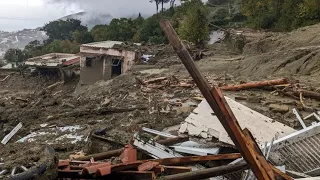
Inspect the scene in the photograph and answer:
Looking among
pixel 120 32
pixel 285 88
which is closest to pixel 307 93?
pixel 285 88

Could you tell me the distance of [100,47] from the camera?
21859mm

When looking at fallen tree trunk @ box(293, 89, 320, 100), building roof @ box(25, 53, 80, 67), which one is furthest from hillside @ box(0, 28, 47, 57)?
fallen tree trunk @ box(293, 89, 320, 100)

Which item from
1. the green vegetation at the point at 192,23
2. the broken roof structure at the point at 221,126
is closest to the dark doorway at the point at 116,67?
the green vegetation at the point at 192,23

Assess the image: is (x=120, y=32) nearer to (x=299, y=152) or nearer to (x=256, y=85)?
(x=256, y=85)

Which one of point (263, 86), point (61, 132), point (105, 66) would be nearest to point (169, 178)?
point (61, 132)

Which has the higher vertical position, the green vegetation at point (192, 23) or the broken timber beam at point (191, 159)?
the green vegetation at point (192, 23)

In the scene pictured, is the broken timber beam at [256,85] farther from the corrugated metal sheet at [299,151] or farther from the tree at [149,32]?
the tree at [149,32]

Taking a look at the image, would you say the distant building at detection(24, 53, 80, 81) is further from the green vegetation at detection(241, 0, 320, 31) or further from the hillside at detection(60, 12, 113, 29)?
the hillside at detection(60, 12, 113, 29)

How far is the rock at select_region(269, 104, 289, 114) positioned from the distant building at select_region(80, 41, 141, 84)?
14.0 metres

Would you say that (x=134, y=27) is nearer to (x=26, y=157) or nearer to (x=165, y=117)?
(x=165, y=117)

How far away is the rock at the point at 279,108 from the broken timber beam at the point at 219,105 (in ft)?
14.8

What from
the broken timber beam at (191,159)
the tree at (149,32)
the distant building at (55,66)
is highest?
the tree at (149,32)

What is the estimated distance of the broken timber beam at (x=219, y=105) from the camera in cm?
241

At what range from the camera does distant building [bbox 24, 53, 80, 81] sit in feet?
82.5
